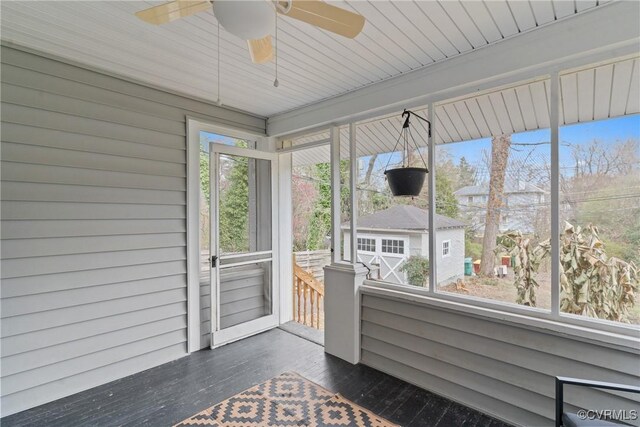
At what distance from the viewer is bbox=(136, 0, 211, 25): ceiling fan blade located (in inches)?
51.8

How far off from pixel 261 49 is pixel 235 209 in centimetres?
212

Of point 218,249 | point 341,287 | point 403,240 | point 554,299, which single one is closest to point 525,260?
point 554,299

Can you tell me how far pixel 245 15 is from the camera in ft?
3.82

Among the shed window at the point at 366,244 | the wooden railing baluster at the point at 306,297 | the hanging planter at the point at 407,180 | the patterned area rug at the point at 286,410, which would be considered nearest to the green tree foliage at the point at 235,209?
the wooden railing baluster at the point at 306,297

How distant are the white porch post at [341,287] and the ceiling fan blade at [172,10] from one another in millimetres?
1981

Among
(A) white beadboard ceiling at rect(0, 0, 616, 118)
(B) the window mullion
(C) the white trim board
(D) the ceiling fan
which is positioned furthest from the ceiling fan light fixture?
(B) the window mullion

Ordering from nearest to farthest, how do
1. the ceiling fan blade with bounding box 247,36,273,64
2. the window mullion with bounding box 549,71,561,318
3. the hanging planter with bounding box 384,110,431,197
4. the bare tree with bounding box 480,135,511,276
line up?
the ceiling fan blade with bounding box 247,36,273,64 → the window mullion with bounding box 549,71,561,318 → the bare tree with bounding box 480,135,511,276 → the hanging planter with bounding box 384,110,431,197

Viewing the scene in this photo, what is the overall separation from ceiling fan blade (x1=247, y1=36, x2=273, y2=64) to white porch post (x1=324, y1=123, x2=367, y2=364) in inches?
59.6

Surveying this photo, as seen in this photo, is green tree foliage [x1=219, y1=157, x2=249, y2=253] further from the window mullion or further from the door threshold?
the window mullion

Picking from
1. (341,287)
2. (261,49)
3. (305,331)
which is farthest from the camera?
(305,331)

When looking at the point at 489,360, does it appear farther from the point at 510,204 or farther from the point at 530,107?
the point at 530,107

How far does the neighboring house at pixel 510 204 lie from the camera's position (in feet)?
7.02

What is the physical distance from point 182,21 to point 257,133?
1889 mm

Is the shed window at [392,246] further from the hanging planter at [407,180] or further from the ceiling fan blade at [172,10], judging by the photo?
the ceiling fan blade at [172,10]
